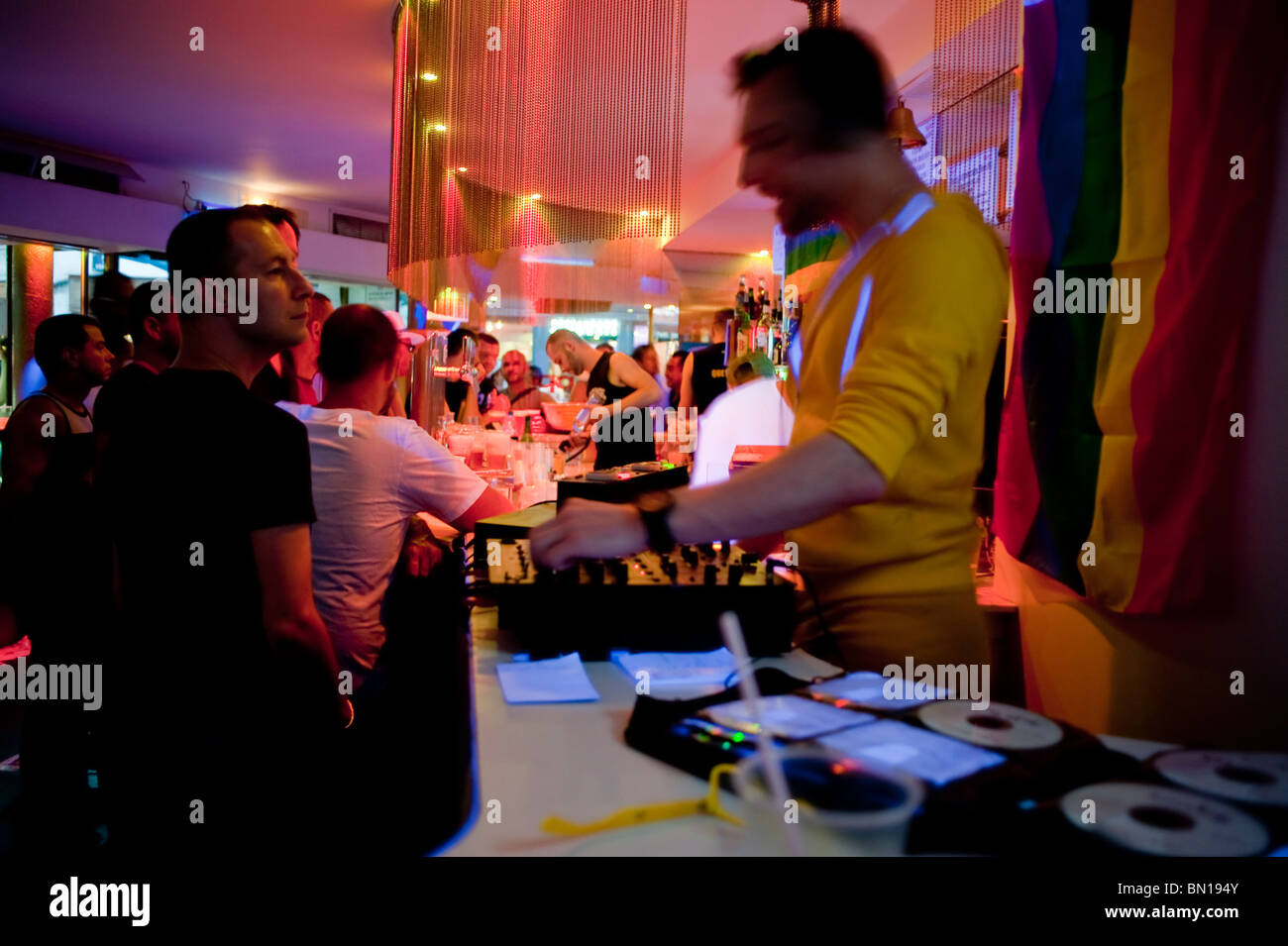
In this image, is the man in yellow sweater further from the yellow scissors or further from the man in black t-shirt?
the man in black t-shirt

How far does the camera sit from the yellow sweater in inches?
46.1

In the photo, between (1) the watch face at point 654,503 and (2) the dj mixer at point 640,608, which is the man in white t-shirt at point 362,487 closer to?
(2) the dj mixer at point 640,608


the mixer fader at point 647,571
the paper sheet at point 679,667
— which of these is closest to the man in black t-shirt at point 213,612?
the mixer fader at point 647,571

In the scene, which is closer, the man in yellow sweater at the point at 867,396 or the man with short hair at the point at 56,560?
the man in yellow sweater at the point at 867,396

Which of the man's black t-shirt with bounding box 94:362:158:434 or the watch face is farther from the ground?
the man's black t-shirt with bounding box 94:362:158:434

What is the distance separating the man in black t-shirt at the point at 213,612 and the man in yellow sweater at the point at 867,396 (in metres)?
0.58

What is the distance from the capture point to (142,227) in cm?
935

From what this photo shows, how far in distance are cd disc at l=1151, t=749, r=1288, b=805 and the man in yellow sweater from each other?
450 millimetres

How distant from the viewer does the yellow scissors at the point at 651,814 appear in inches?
30.9

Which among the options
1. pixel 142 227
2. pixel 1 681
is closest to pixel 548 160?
pixel 1 681
